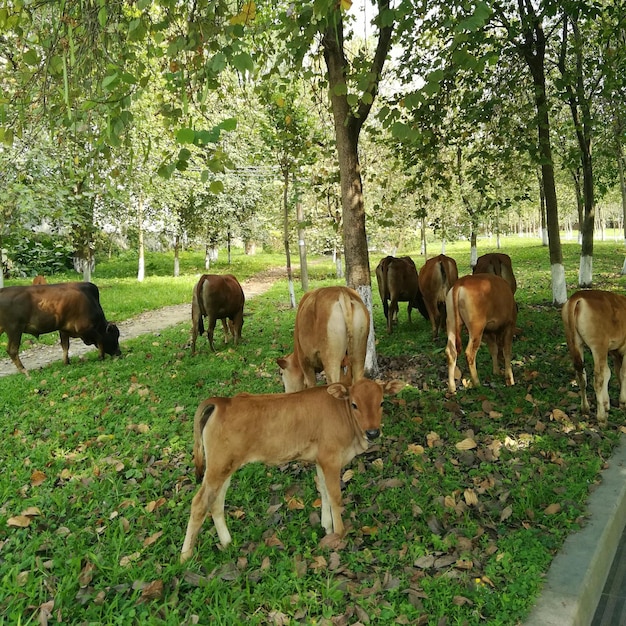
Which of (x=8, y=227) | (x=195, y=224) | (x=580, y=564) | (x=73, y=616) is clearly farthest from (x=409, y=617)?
(x=195, y=224)

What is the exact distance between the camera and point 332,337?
17.8ft

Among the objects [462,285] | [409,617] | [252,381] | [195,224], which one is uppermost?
[195,224]

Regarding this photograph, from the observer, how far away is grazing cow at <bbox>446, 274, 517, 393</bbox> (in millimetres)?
6809

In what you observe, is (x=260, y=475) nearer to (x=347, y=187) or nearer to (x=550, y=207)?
(x=347, y=187)

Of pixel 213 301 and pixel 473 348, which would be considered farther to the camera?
pixel 213 301

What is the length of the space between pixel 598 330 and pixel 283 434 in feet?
12.9

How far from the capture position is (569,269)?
828 inches

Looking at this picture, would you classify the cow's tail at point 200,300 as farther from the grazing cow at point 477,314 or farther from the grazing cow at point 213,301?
the grazing cow at point 477,314

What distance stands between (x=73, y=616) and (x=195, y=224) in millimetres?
26646

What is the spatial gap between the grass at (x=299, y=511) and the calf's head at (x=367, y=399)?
0.99 meters

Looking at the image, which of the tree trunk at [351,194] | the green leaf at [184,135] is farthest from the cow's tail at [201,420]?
the tree trunk at [351,194]

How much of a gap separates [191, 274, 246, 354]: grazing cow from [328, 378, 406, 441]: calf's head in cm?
623

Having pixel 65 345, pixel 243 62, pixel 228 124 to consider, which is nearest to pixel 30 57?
pixel 243 62

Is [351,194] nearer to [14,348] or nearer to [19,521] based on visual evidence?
[19,521]
